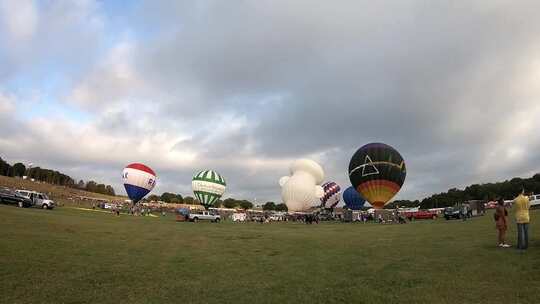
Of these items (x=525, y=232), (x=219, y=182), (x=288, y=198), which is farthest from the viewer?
(x=288, y=198)

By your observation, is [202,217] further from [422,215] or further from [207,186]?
[422,215]

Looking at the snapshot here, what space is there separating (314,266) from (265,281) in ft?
9.26

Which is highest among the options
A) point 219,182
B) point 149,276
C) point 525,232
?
point 219,182

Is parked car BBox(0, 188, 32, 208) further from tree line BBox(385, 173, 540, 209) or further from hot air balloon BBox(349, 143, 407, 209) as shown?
tree line BBox(385, 173, 540, 209)

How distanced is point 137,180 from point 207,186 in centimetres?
1344

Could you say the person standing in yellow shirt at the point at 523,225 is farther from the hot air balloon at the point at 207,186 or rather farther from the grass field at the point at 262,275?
the hot air balloon at the point at 207,186

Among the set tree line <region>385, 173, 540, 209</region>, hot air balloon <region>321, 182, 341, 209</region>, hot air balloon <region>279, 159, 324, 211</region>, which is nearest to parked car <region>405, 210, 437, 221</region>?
hot air balloon <region>279, 159, 324, 211</region>

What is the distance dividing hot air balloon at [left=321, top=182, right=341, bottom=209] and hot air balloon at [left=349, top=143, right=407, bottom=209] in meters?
31.9

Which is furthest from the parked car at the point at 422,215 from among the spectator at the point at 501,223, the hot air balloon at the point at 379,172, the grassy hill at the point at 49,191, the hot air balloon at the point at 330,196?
the grassy hill at the point at 49,191

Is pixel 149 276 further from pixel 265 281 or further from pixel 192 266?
pixel 265 281

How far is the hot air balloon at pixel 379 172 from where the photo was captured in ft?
183

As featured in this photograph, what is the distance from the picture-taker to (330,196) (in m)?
91.8

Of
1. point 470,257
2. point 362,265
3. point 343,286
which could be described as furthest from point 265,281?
point 470,257

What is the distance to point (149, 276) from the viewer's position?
9.87 metres
